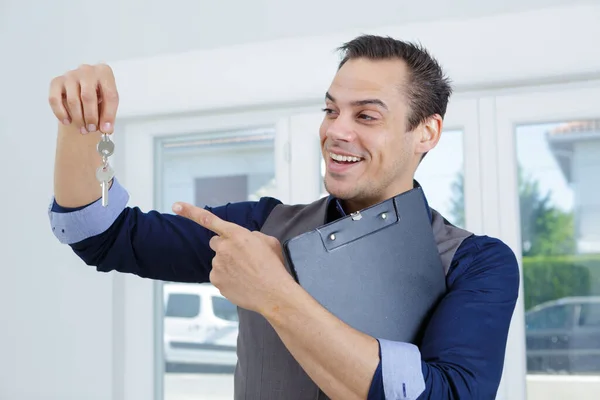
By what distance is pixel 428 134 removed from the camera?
4.48ft

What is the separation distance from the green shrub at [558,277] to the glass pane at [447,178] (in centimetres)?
25

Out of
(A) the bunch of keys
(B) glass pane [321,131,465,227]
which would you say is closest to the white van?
(B) glass pane [321,131,465,227]

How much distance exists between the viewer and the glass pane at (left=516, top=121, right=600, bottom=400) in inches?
80.7

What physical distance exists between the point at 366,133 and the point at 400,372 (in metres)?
0.47

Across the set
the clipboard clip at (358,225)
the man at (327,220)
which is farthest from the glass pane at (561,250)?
the clipboard clip at (358,225)

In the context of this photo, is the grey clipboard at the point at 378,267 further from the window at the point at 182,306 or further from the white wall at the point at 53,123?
the window at the point at 182,306

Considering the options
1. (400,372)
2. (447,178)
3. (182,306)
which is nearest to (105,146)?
(400,372)

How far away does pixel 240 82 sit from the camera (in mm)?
2303

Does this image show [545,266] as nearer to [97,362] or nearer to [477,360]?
[477,360]

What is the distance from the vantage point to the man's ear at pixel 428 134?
1.35 meters

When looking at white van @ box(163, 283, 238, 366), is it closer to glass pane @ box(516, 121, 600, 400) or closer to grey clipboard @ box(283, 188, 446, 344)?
glass pane @ box(516, 121, 600, 400)

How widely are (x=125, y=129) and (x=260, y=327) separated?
151 cm

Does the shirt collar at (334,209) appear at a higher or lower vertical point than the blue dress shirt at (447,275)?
higher

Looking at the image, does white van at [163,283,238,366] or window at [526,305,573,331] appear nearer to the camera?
window at [526,305,573,331]
